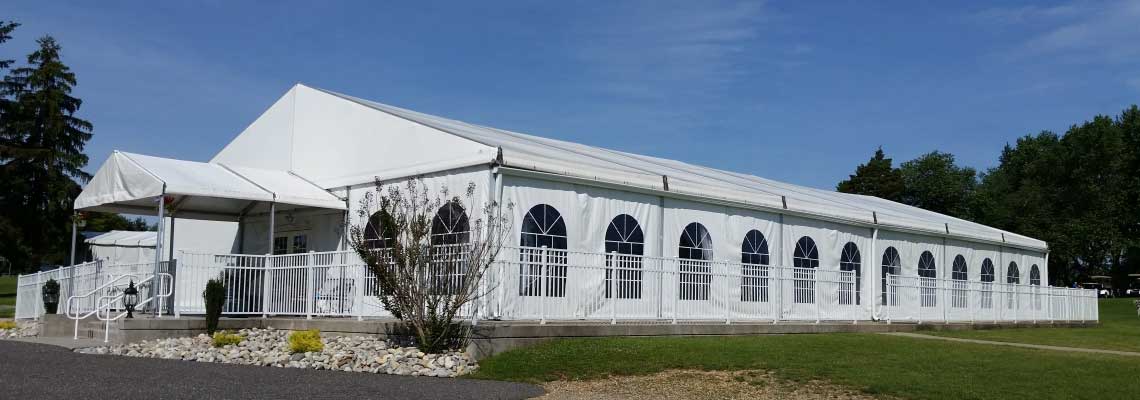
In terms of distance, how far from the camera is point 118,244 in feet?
119

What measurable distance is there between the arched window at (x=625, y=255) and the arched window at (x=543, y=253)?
2.62 ft

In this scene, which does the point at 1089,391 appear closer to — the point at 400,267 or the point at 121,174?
the point at 400,267

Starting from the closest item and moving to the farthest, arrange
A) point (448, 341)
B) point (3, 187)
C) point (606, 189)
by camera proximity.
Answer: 1. point (448, 341)
2. point (606, 189)
3. point (3, 187)

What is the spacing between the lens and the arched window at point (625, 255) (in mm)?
16328

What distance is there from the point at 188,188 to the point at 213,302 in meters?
2.61

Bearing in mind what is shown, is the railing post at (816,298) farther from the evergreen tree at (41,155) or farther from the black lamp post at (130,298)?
the evergreen tree at (41,155)

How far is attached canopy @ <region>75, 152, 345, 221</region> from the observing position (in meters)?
18.0

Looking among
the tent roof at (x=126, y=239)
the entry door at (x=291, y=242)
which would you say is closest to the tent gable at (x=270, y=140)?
the entry door at (x=291, y=242)

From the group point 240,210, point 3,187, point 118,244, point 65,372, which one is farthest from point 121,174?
point 3,187

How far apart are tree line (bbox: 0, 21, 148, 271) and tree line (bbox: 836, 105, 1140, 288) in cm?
5372

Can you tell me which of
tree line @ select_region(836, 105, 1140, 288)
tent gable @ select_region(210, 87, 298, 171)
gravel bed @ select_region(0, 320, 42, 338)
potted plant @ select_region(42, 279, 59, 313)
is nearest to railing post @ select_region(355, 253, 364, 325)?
tent gable @ select_region(210, 87, 298, 171)

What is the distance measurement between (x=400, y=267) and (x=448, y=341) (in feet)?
4.00

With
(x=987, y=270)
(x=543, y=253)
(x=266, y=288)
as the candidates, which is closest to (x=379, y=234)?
(x=543, y=253)

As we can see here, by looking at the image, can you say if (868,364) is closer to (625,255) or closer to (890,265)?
(625,255)
